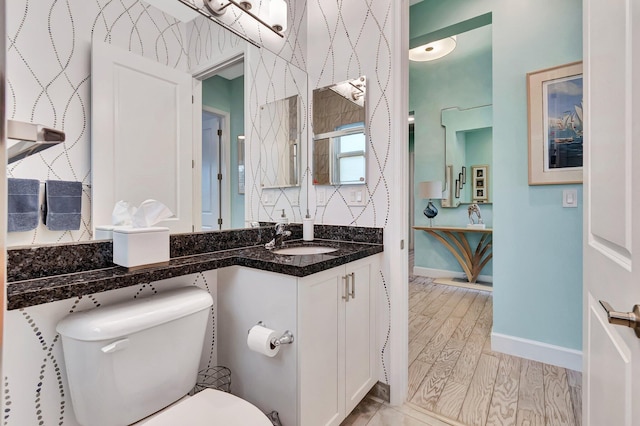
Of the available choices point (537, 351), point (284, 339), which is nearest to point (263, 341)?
point (284, 339)

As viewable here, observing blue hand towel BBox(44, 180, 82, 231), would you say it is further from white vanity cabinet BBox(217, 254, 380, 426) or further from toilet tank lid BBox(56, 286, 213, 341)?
white vanity cabinet BBox(217, 254, 380, 426)

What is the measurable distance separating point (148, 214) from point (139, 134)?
333 mm

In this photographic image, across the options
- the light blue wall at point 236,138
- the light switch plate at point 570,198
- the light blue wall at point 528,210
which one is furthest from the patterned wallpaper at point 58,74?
the light switch plate at point 570,198

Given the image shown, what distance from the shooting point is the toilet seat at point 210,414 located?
35.1 inches

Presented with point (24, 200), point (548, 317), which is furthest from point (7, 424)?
point (548, 317)

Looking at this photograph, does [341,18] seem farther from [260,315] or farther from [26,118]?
[260,315]

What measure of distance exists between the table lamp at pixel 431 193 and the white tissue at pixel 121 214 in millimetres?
3622

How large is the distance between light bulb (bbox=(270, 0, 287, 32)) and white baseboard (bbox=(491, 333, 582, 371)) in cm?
265

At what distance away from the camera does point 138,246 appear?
1.06 metres

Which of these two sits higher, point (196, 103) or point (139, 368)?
point (196, 103)

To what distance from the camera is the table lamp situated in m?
3.97

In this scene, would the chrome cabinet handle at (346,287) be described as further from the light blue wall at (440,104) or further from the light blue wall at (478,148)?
the light blue wall at (478,148)

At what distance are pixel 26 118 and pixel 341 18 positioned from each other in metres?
1.68

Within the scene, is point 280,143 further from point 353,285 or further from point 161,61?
point 353,285
